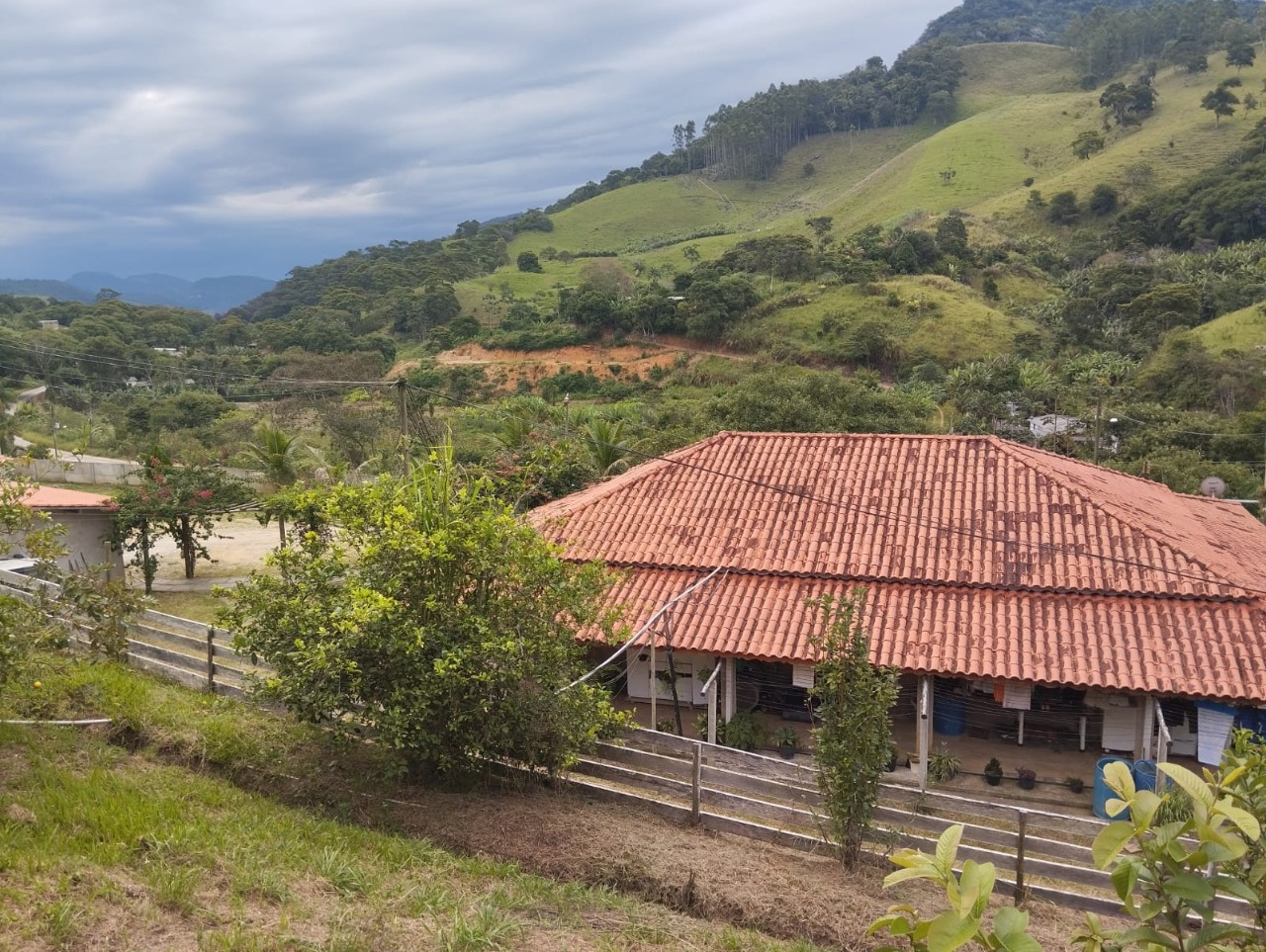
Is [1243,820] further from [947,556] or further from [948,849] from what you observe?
[947,556]

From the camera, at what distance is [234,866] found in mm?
6352

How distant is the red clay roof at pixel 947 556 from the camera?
11.5 m

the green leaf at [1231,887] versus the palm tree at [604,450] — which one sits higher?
the green leaf at [1231,887]

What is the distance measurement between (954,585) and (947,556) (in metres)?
0.60

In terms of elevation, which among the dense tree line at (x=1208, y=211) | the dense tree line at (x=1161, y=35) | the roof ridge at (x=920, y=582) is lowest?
the roof ridge at (x=920, y=582)

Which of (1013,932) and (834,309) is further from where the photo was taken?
(834,309)

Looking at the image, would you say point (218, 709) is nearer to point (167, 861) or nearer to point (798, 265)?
point (167, 861)

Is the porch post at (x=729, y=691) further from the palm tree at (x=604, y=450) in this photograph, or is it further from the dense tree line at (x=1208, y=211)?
the dense tree line at (x=1208, y=211)

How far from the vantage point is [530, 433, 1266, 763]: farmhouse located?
11.5 m

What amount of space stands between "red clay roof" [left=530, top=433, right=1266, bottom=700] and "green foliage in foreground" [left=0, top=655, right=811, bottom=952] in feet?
11.3

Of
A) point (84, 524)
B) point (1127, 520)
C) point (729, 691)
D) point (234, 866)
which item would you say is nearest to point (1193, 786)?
point (234, 866)

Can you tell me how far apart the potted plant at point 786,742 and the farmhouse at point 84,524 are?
47.0 ft

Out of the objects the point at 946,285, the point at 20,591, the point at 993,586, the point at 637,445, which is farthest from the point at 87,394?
the point at 993,586

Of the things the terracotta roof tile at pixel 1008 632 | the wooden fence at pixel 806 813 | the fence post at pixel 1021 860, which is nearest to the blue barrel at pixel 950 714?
the terracotta roof tile at pixel 1008 632
